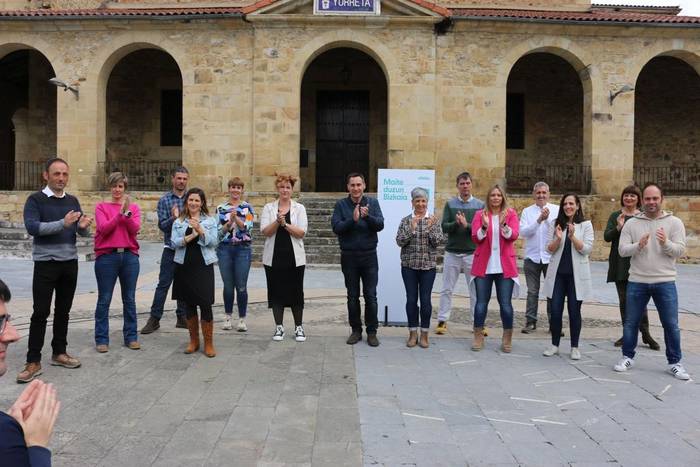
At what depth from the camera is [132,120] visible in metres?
18.5

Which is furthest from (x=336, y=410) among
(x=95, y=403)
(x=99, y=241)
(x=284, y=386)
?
(x=99, y=241)

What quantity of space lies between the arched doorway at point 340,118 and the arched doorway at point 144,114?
431 centimetres

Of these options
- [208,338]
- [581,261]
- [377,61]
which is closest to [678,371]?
[581,261]

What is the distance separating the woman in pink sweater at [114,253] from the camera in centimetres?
552

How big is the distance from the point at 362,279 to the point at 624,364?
2.72 metres

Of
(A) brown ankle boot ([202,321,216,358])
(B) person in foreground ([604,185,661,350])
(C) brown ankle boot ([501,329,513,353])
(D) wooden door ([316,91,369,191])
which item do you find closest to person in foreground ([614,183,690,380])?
(B) person in foreground ([604,185,661,350])

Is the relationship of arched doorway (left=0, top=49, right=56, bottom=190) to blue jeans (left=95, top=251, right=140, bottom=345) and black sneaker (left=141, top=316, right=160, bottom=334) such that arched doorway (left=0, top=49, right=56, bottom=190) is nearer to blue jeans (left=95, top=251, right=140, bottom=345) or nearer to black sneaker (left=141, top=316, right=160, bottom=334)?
black sneaker (left=141, top=316, right=160, bottom=334)

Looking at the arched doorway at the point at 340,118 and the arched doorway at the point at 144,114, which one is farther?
the arched doorway at the point at 144,114

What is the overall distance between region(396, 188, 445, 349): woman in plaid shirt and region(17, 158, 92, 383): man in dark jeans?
10.5 feet

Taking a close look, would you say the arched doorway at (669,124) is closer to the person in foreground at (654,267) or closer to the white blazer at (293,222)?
the person in foreground at (654,267)

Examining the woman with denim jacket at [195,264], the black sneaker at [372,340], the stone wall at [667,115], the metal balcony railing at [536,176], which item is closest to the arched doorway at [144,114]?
the metal balcony railing at [536,176]

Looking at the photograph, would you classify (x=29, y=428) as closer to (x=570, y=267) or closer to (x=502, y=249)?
(x=502, y=249)

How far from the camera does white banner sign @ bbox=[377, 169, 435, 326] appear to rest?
6988 millimetres

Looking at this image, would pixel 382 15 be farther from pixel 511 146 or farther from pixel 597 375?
pixel 597 375
